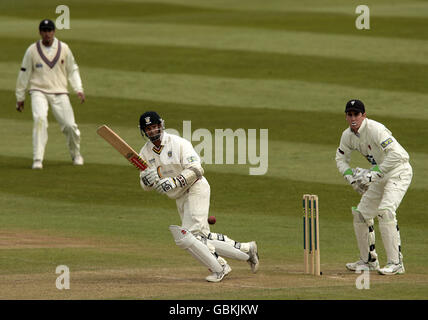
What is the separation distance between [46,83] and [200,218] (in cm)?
746

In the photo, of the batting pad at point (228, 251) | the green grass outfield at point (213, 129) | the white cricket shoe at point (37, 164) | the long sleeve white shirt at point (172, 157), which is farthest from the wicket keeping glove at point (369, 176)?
the white cricket shoe at point (37, 164)

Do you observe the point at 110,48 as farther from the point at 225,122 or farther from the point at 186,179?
the point at 186,179

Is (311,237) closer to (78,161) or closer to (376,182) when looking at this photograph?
(376,182)

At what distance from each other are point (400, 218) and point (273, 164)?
3.33m

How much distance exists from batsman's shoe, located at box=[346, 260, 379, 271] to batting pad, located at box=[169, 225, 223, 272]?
166cm

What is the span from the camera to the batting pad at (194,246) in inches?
380

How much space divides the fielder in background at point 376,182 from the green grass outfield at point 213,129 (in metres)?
0.39

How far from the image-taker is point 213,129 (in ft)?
60.7

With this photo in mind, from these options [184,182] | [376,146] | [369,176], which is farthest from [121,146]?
[376,146]

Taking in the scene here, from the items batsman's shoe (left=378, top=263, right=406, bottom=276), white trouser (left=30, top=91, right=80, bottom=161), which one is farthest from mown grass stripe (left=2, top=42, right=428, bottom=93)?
batsman's shoe (left=378, top=263, right=406, bottom=276)

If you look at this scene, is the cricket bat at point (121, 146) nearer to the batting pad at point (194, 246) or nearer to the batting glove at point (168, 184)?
the batting glove at point (168, 184)

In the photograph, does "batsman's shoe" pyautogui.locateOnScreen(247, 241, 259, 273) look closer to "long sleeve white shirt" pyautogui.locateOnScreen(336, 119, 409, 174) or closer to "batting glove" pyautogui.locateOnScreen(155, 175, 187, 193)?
"batting glove" pyautogui.locateOnScreen(155, 175, 187, 193)

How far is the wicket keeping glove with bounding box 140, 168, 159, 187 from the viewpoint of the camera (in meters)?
9.99

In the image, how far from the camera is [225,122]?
1894cm
